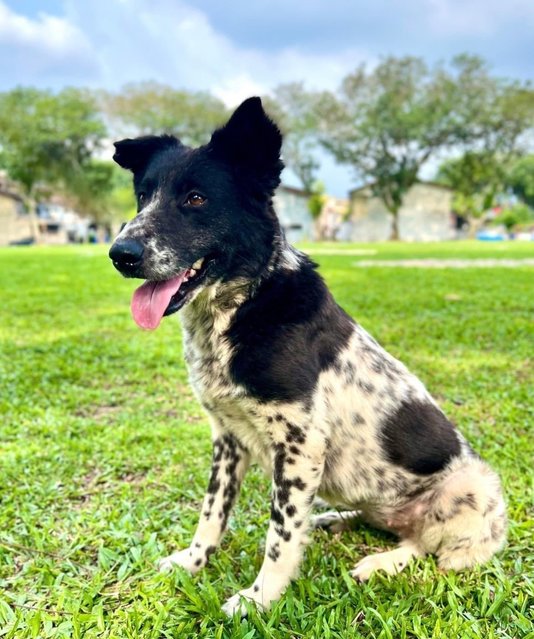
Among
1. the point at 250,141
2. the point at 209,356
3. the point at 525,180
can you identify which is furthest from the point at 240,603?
the point at 525,180

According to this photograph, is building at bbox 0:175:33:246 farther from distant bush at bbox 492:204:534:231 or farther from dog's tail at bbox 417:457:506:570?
dog's tail at bbox 417:457:506:570

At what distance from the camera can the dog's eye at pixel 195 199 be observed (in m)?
2.50

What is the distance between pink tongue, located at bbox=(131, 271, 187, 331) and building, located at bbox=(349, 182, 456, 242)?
180 ft

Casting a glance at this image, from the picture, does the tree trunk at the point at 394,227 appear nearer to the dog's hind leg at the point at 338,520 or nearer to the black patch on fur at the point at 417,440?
the dog's hind leg at the point at 338,520

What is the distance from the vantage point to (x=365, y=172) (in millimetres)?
50125

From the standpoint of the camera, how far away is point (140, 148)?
292cm

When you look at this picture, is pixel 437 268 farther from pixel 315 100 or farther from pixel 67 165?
pixel 67 165

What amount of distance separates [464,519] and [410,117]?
4784 centimetres

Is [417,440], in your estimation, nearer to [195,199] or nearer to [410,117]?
[195,199]

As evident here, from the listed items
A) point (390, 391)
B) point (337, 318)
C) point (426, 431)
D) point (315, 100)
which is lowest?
point (426, 431)

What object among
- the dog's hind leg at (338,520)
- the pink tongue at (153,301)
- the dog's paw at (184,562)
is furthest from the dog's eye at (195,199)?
the dog's hind leg at (338,520)

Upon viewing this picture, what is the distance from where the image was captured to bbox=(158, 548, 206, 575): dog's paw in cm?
263

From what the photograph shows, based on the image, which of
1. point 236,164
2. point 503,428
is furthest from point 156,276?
point 503,428

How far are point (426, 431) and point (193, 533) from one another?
4.54 ft
